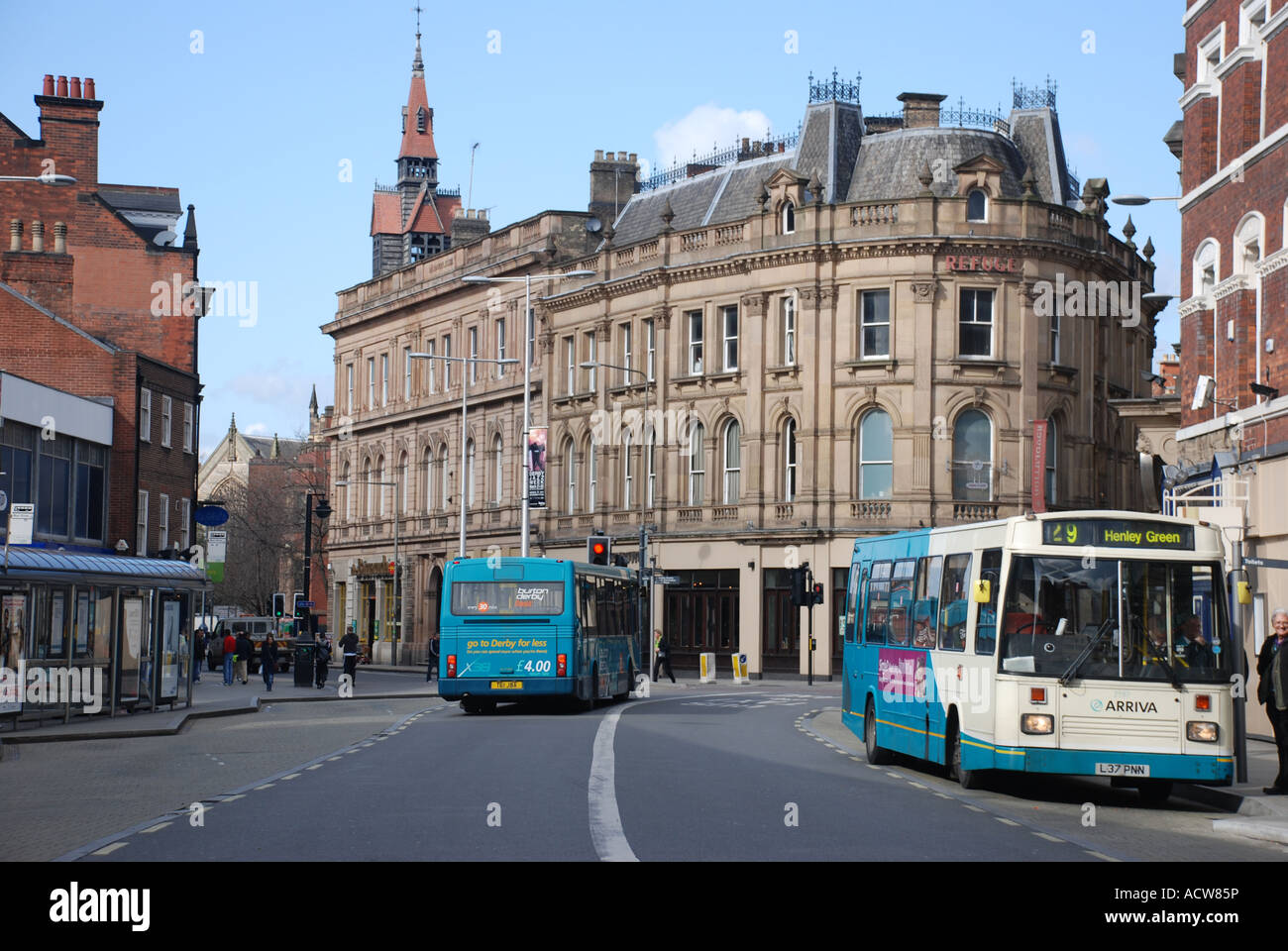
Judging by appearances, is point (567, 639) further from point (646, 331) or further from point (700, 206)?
point (700, 206)

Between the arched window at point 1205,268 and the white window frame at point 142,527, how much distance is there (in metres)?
29.3

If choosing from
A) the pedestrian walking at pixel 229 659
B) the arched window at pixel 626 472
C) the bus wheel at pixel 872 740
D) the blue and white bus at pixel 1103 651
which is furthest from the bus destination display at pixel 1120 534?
the arched window at pixel 626 472

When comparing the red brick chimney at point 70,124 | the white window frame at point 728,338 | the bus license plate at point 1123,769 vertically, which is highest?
the red brick chimney at point 70,124

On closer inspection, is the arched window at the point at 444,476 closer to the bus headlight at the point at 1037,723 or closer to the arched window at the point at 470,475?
the arched window at the point at 470,475

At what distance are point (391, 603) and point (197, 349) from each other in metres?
27.4

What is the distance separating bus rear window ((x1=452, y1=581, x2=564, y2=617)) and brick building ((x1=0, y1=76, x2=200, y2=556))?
1437cm

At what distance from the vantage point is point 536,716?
3300 centimetres

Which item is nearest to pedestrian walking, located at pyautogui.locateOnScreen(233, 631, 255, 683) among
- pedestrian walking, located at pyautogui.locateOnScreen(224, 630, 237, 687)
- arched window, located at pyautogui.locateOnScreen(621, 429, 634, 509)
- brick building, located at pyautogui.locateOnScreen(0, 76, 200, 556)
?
pedestrian walking, located at pyautogui.locateOnScreen(224, 630, 237, 687)

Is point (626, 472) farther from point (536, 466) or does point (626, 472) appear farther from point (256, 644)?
point (256, 644)

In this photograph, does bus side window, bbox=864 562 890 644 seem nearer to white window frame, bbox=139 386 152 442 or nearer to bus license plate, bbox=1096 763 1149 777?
bus license plate, bbox=1096 763 1149 777

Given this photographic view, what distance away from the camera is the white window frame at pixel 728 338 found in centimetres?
5841

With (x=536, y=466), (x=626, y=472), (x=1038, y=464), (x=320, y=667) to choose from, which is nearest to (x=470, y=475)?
(x=626, y=472)
